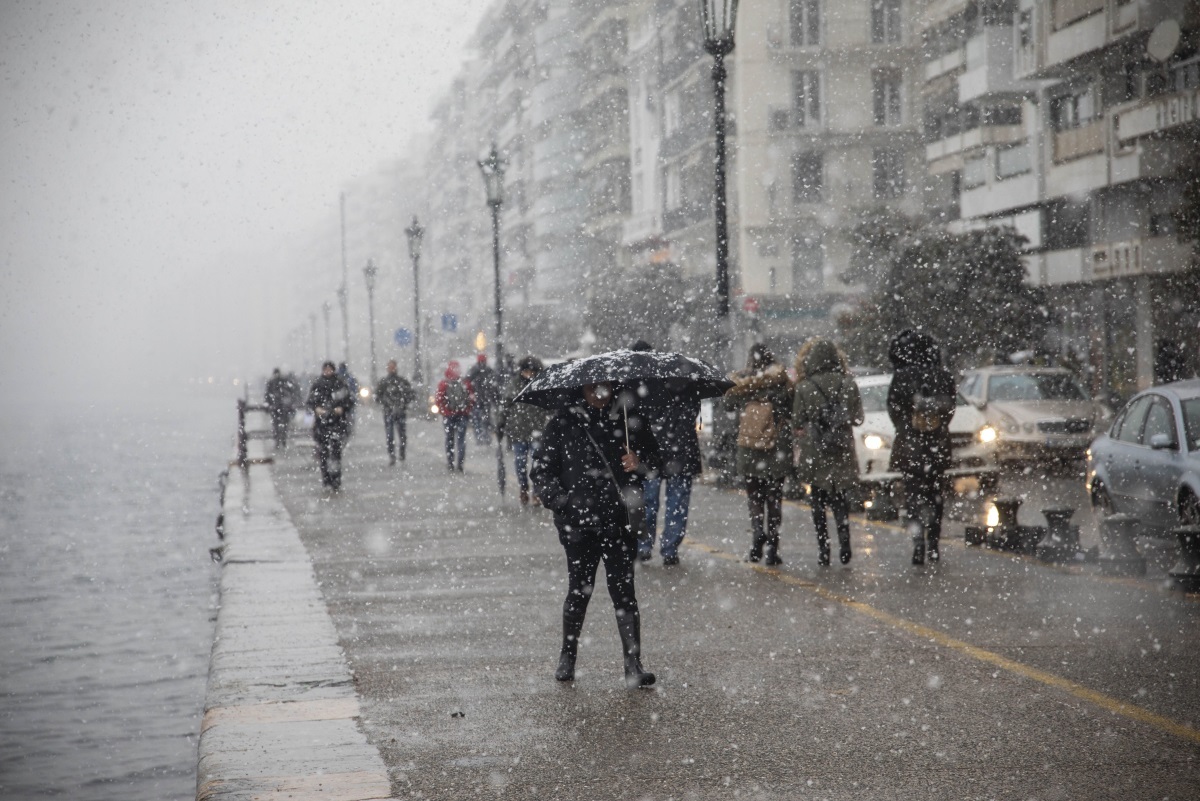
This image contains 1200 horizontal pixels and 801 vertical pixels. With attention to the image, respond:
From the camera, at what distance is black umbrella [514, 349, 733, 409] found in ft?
26.3

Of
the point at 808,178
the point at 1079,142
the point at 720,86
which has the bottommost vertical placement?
the point at 720,86

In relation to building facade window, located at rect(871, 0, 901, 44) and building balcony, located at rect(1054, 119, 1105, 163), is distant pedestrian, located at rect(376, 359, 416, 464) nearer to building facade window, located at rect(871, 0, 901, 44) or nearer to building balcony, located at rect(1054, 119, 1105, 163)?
building balcony, located at rect(1054, 119, 1105, 163)

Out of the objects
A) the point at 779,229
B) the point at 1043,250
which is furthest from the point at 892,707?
the point at 779,229

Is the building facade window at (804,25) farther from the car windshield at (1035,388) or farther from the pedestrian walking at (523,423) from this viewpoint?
the pedestrian walking at (523,423)

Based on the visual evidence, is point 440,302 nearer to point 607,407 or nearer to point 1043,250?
point 1043,250

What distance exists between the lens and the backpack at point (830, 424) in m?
12.5

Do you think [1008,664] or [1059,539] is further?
[1059,539]

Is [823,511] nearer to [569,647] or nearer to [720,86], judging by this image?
[569,647]

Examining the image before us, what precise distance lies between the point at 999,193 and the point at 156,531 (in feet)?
85.8

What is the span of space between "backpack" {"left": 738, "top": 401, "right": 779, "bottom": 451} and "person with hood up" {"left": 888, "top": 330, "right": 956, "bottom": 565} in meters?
0.91

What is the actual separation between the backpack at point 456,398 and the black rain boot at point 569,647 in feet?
56.0

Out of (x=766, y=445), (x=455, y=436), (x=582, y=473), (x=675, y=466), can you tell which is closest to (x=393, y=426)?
(x=455, y=436)

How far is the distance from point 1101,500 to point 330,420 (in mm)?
12156

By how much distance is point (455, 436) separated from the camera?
28250mm
